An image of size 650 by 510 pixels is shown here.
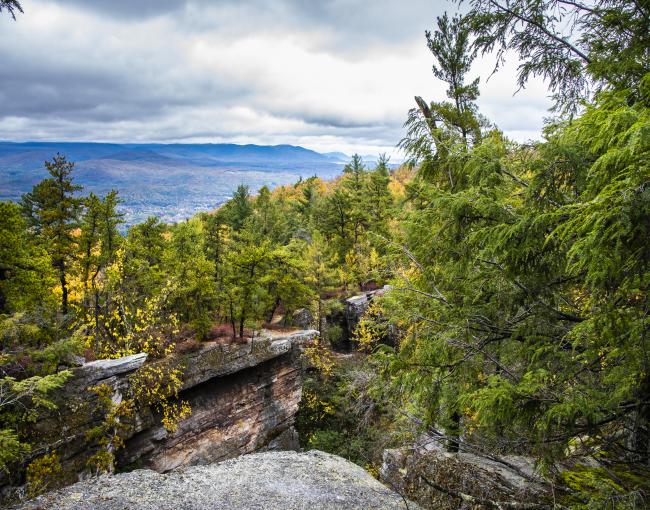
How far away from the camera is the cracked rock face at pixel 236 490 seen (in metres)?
→ 11.1

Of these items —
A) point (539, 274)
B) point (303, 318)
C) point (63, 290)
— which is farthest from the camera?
point (303, 318)

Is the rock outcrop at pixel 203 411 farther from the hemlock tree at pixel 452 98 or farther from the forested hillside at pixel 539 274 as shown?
the hemlock tree at pixel 452 98

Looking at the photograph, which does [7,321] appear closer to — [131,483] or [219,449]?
[131,483]

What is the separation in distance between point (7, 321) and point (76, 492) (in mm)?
6264

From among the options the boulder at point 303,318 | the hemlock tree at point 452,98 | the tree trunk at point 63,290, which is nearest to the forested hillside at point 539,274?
the hemlock tree at point 452,98

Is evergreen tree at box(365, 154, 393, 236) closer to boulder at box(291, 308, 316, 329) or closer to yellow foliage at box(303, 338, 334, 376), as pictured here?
boulder at box(291, 308, 316, 329)

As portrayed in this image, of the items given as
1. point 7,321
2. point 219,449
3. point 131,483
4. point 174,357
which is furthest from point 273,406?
point 7,321

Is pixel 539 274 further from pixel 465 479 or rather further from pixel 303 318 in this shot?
pixel 303 318

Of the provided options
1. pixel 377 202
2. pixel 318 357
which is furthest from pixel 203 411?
pixel 377 202

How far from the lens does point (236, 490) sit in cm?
1244

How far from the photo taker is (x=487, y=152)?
5.02 metres

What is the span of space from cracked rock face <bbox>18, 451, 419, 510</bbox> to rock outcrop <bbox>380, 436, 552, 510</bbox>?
2.44 feet

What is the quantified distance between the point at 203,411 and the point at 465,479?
50.2 feet

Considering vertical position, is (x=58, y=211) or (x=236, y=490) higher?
(x=58, y=211)
